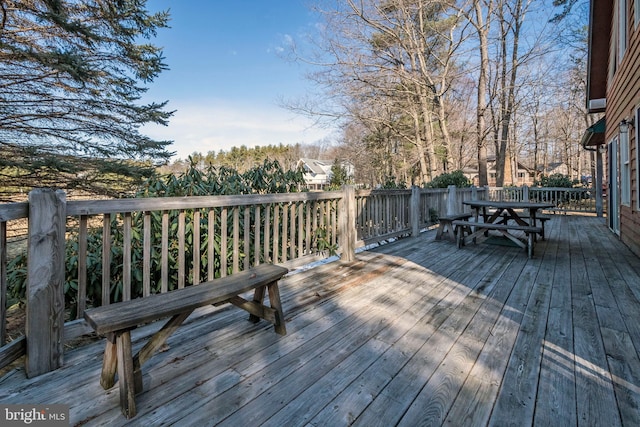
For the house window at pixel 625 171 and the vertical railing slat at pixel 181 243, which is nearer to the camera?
the vertical railing slat at pixel 181 243

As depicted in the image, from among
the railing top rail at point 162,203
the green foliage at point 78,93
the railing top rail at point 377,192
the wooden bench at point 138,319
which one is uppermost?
the green foliage at point 78,93

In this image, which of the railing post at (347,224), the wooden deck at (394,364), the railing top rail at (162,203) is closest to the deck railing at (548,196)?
the railing post at (347,224)

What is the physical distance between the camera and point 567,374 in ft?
5.62

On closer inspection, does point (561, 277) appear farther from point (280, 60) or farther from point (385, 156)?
point (385, 156)

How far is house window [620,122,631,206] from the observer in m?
4.87

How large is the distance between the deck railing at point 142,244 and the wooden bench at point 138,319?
0.43m

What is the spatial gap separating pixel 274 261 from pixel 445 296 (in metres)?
1.70

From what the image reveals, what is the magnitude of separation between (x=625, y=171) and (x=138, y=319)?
6824 millimetres

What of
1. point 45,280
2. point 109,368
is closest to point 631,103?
point 109,368

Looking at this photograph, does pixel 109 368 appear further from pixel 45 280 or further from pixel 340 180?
pixel 340 180

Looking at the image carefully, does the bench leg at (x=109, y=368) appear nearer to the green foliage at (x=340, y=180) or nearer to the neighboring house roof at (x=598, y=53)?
the green foliage at (x=340, y=180)

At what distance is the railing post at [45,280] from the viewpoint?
164 centimetres

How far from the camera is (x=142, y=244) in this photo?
2.78 meters

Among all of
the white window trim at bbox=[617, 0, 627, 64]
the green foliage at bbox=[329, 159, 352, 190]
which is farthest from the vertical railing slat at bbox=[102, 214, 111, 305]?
the white window trim at bbox=[617, 0, 627, 64]
